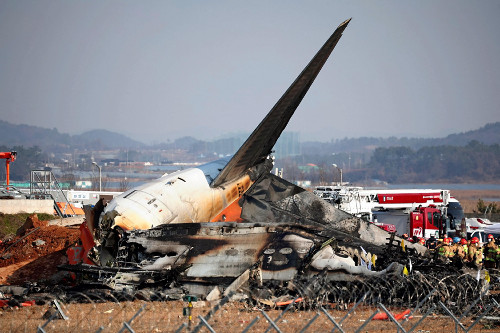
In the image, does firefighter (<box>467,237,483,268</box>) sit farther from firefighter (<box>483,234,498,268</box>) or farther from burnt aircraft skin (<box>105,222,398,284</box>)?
burnt aircraft skin (<box>105,222,398,284</box>)

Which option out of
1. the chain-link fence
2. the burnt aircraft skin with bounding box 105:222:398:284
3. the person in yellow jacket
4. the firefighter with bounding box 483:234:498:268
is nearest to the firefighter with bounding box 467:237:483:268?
the person in yellow jacket

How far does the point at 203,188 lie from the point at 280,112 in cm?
445

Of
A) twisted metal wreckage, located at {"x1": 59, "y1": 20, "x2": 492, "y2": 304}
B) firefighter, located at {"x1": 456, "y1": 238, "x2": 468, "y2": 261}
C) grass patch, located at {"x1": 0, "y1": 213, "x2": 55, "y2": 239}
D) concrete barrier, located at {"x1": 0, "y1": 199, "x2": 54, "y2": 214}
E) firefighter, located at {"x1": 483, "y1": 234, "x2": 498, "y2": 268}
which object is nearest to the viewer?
twisted metal wreckage, located at {"x1": 59, "y1": 20, "x2": 492, "y2": 304}

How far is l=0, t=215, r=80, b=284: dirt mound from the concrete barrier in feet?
37.1

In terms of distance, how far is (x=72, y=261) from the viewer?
76.7 feet

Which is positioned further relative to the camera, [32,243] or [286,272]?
[32,243]

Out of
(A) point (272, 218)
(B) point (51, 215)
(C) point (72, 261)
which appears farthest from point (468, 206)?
(C) point (72, 261)

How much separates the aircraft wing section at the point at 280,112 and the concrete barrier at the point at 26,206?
76.4 ft

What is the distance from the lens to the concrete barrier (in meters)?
44.5

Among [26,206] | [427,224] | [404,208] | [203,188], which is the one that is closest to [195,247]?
[203,188]

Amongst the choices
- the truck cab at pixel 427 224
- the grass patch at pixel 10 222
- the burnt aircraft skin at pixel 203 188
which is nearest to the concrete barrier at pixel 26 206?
the grass patch at pixel 10 222

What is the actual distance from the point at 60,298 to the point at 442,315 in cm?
1001

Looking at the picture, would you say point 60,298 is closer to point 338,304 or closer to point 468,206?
point 338,304

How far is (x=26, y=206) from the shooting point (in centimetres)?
4575
